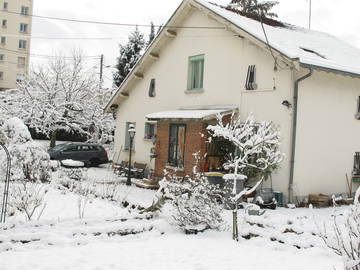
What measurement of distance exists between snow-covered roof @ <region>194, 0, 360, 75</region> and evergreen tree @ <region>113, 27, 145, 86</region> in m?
20.2

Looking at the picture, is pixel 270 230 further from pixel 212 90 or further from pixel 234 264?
pixel 212 90

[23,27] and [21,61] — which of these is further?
[23,27]

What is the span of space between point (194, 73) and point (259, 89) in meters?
3.96

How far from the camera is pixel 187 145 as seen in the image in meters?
14.9

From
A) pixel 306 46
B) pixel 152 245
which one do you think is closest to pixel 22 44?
pixel 306 46

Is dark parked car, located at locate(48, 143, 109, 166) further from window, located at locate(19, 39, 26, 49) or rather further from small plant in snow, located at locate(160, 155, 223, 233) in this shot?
window, located at locate(19, 39, 26, 49)

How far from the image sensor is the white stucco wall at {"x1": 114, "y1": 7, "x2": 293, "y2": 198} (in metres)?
13.0

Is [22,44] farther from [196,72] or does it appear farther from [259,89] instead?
[259,89]

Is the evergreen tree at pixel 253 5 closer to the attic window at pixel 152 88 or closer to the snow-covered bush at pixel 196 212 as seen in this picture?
the attic window at pixel 152 88

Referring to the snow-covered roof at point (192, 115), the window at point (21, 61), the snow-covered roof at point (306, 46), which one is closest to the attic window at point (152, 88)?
the snow-covered roof at point (192, 115)

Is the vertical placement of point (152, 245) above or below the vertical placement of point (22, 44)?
below

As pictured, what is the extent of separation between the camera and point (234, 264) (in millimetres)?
6504

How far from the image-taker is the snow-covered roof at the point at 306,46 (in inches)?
489

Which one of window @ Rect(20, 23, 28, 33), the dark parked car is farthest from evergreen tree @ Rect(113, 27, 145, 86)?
window @ Rect(20, 23, 28, 33)
